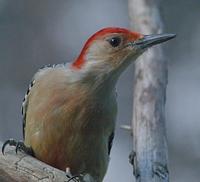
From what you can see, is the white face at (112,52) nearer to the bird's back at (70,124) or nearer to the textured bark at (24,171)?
the bird's back at (70,124)

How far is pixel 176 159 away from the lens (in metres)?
Result: 10.6

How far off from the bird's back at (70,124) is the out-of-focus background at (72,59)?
475cm

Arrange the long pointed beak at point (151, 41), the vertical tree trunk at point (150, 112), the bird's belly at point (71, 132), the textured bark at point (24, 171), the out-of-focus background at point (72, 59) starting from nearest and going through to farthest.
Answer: the textured bark at point (24, 171) → the vertical tree trunk at point (150, 112) → the bird's belly at point (71, 132) → the long pointed beak at point (151, 41) → the out-of-focus background at point (72, 59)

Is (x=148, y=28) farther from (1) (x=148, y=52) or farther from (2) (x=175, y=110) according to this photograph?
(2) (x=175, y=110)

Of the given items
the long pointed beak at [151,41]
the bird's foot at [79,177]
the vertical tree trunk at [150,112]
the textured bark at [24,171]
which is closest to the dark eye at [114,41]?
the long pointed beak at [151,41]

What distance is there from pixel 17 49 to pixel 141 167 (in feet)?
20.9

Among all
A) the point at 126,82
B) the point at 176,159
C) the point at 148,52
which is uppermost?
the point at 148,52

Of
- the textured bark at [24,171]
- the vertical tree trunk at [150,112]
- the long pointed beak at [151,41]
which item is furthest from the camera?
the long pointed beak at [151,41]

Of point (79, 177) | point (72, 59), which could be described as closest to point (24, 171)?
point (79, 177)

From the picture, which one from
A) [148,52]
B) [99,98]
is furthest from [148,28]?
[99,98]

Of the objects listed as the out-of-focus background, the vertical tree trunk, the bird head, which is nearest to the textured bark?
the vertical tree trunk

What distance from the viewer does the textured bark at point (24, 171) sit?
488 centimetres

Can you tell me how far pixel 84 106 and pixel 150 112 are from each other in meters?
0.50

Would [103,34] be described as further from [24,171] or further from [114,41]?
[24,171]
